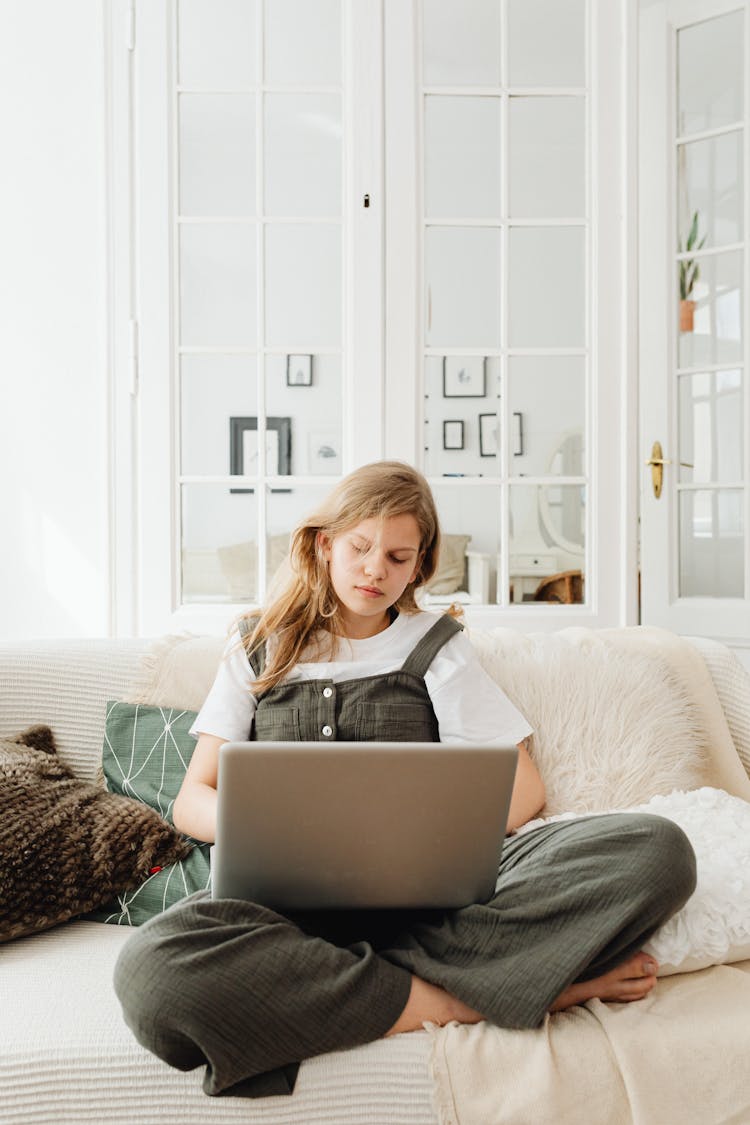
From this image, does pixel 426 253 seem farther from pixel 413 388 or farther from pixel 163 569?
pixel 163 569

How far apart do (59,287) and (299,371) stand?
26.7 inches

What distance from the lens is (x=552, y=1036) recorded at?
3.61 feet

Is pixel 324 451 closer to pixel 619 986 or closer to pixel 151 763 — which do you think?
pixel 151 763

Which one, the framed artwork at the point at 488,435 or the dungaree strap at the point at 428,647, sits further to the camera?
the framed artwork at the point at 488,435

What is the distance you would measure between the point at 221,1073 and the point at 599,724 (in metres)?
0.90

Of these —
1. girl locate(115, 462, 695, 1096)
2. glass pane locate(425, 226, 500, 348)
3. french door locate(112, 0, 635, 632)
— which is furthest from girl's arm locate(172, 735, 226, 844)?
glass pane locate(425, 226, 500, 348)

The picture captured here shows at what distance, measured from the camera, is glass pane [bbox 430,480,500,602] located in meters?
2.56

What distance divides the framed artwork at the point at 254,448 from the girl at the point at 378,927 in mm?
984

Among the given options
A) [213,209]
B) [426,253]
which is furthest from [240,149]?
[426,253]

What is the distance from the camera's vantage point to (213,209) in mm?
2520

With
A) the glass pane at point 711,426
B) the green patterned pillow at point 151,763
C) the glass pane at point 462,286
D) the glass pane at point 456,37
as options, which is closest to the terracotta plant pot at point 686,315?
the glass pane at point 711,426

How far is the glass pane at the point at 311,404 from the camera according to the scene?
254 centimetres

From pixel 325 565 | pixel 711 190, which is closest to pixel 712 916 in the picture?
pixel 325 565

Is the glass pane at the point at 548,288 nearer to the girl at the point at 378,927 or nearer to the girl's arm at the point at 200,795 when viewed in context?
the girl at the point at 378,927
